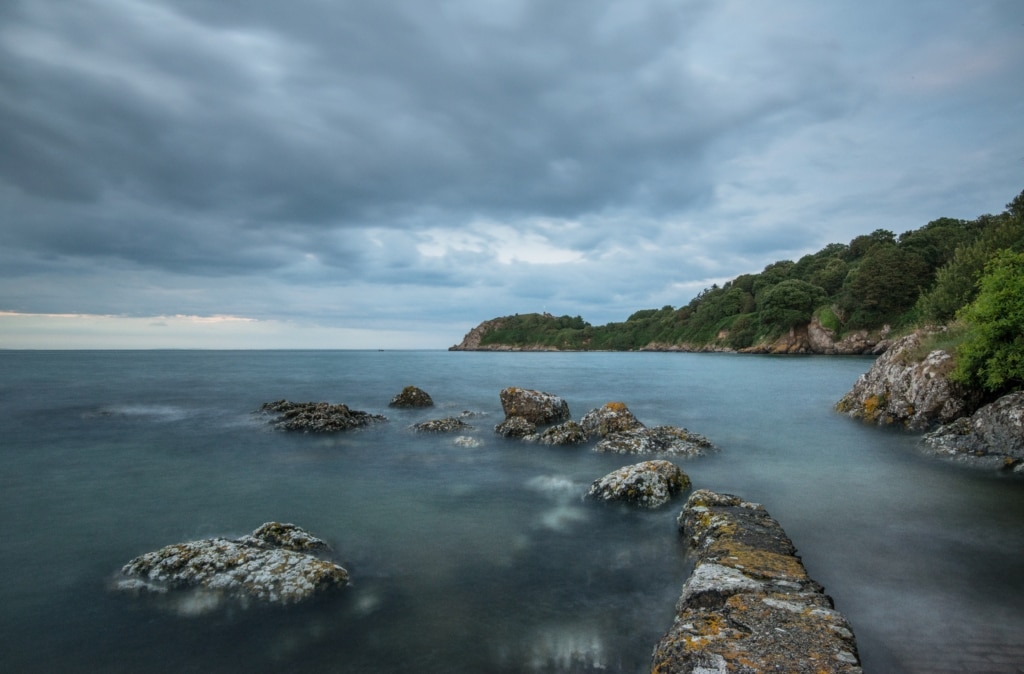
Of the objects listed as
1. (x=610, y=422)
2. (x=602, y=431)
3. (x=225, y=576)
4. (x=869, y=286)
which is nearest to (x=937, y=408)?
(x=610, y=422)

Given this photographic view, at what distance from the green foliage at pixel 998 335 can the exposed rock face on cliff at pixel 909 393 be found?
1.08 meters

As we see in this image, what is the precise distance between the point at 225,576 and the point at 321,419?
1474cm

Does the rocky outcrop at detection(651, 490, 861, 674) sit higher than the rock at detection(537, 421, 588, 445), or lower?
higher

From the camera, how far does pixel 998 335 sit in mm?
15500

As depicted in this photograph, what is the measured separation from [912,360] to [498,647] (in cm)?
2223

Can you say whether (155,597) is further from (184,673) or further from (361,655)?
(361,655)

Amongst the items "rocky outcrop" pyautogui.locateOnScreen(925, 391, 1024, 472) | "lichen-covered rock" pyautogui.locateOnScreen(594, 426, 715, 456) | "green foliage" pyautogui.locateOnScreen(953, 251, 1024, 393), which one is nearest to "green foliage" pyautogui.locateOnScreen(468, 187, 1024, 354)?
"green foliage" pyautogui.locateOnScreen(953, 251, 1024, 393)

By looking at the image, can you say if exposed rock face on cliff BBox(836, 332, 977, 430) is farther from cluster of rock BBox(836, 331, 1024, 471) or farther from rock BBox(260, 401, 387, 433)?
rock BBox(260, 401, 387, 433)

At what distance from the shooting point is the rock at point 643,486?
11.1 meters

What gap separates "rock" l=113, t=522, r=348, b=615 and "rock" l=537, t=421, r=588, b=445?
10.9 metres

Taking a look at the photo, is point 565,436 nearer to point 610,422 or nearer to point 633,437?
point 610,422

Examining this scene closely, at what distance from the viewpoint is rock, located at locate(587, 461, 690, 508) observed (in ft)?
36.6

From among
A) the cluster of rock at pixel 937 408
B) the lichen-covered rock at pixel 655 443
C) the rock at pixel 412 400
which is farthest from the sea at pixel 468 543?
the rock at pixel 412 400

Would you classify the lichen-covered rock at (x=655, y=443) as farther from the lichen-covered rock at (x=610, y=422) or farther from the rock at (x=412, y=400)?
the rock at (x=412, y=400)
